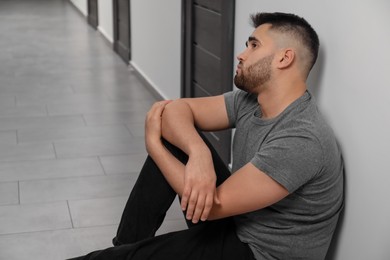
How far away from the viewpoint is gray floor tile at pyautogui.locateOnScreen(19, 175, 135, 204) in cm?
332

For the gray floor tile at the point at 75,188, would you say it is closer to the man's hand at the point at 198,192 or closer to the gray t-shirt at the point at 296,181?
Result: the gray t-shirt at the point at 296,181

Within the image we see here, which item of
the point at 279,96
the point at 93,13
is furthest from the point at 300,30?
the point at 93,13

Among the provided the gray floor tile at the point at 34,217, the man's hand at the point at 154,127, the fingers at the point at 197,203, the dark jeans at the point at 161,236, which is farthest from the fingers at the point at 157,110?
the gray floor tile at the point at 34,217

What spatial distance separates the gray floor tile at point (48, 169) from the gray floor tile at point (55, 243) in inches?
27.1

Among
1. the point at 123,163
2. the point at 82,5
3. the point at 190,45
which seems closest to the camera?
the point at 123,163

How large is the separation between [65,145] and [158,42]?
4.42 ft

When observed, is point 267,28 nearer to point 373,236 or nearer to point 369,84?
point 369,84

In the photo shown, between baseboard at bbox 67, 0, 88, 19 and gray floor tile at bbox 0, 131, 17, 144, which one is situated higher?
gray floor tile at bbox 0, 131, 17, 144

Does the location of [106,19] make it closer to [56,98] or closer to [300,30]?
[56,98]

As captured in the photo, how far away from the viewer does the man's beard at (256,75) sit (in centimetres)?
207

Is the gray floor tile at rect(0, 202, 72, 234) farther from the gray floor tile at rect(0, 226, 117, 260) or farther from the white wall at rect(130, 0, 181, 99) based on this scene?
the white wall at rect(130, 0, 181, 99)

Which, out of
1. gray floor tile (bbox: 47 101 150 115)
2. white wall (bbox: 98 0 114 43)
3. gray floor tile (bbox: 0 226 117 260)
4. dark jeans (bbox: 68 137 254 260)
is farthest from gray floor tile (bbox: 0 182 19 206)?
white wall (bbox: 98 0 114 43)

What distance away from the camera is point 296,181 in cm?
188

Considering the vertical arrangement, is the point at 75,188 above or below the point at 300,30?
below
